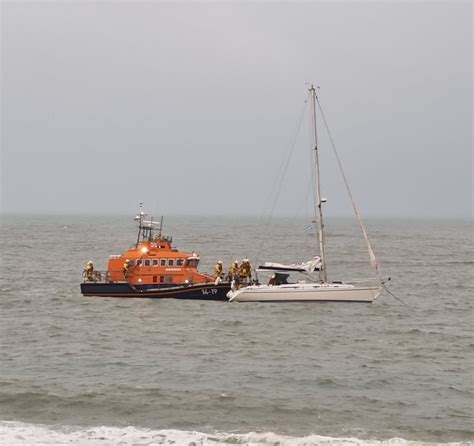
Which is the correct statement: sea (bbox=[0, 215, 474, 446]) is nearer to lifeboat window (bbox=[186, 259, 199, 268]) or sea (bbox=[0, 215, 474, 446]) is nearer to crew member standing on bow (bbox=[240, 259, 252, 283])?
crew member standing on bow (bbox=[240, 259, 252, 283])

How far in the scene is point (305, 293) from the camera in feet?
120

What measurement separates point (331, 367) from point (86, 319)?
14.1 meters

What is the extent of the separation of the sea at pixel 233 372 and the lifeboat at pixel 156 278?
0.64 meters

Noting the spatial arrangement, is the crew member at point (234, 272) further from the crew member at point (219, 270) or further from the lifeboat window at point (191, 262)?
the lifeboat window at point (191, 262)

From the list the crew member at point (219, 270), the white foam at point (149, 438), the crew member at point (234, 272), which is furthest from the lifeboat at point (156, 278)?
the white foam at point (149, 438)

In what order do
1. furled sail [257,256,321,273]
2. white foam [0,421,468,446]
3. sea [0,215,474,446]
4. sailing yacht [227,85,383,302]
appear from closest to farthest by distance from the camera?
white foam [0,421,468,446] < sea [0,215,474,446] < sailing yacht [227,85,383,302] < furled sail [257,256,321,273]

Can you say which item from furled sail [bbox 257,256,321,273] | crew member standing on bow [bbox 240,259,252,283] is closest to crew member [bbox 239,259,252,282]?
crew member standing on bow [bbox 240,259,252,283]

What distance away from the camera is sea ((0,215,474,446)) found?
17.6 m

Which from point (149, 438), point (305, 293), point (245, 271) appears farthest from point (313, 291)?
point (149, 438)

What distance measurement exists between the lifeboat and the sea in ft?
2.11

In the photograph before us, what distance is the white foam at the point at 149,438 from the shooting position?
16.3m

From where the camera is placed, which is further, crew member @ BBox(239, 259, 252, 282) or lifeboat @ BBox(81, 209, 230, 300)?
crew member @ BBox(239, 259, 252, 282)

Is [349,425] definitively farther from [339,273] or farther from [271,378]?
[339,273]

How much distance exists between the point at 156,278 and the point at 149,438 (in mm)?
21416
